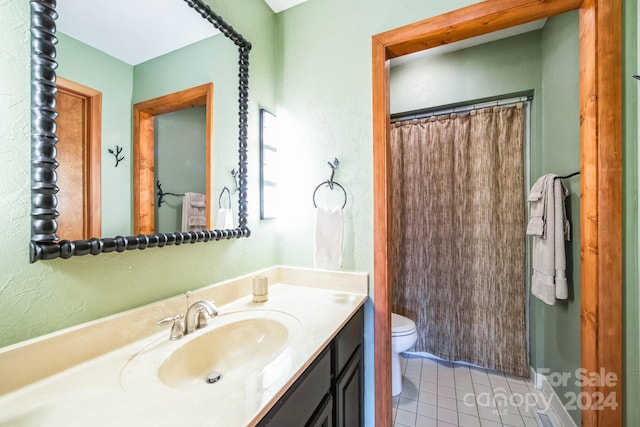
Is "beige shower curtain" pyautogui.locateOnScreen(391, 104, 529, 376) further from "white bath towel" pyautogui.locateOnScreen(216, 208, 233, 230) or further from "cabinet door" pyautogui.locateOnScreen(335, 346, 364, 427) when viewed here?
"white bath towel" pyautogui.locateOnScreen(216, 208, 233, 230)

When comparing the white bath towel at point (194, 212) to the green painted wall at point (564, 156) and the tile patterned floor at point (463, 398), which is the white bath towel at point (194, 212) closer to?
the tile patterned floor at point (463, 398)

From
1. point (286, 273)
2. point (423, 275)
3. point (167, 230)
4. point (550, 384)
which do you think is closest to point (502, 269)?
point (423, 275)

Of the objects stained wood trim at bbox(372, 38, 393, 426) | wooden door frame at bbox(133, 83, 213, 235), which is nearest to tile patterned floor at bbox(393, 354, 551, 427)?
stained wood trim at bbox(372, 38, 393, 426)

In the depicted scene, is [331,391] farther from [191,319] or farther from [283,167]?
[283,167]

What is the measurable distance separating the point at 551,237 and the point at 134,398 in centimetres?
194

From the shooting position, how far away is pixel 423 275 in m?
2.14

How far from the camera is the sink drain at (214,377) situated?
2.60 feet

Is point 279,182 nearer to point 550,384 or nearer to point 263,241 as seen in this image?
point 263,241

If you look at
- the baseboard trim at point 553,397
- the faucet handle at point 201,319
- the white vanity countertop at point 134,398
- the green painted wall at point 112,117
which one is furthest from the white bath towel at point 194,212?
the baseboard trim at point 553,397

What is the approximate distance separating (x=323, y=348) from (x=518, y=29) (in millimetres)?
2444

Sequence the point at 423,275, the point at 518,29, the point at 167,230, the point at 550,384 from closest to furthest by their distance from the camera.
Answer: the point at 167,230 → the point at 550,384 → the point at 518,29 → the point at 423,275

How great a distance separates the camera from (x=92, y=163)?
28.7 inches

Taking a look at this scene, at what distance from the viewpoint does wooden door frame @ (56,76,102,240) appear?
0.71m

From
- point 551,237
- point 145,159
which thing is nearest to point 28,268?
point 145,159
